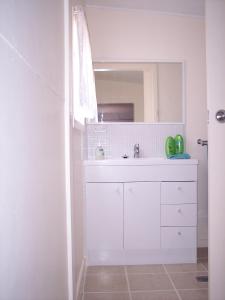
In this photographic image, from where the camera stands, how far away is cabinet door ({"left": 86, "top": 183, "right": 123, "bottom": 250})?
205 cm

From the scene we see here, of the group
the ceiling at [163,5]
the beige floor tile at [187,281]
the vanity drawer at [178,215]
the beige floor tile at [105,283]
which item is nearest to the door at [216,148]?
the beige floor tile at [187,281]

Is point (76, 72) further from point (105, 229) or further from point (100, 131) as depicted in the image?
point (105, 229)

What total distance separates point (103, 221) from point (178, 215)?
2.02ft

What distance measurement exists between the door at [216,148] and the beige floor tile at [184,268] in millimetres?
836

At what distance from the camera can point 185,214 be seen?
81.4 inches

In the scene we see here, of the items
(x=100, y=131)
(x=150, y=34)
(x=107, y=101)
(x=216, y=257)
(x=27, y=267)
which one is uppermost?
(x=150, y=34)

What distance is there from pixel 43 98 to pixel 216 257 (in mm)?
1056

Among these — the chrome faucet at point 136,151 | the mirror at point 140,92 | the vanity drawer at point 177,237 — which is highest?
the mirror at point 140,92

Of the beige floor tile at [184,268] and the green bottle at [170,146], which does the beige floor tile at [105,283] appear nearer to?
the beige floor tile at [184,268]

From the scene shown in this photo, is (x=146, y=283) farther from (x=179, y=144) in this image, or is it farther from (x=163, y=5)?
(x=163, y=5)

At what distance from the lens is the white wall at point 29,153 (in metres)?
0.44

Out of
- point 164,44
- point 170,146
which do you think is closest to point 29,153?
point 170,146

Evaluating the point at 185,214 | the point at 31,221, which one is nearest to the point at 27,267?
the point at 31,221

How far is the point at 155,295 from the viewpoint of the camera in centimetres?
165
